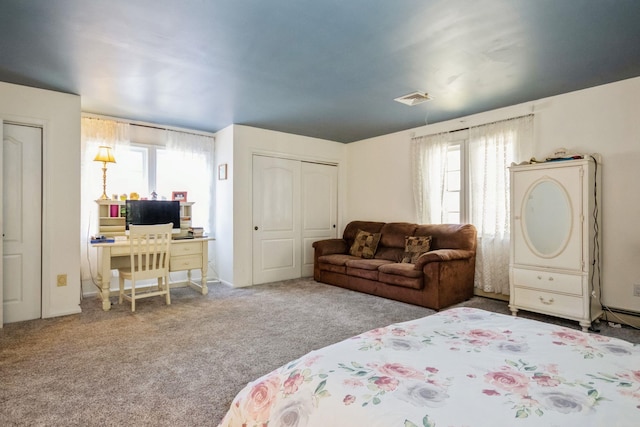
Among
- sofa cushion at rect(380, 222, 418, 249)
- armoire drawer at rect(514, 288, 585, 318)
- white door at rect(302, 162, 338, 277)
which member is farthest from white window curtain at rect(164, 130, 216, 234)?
armoire drawer at rect(514, 288, 585, 318)

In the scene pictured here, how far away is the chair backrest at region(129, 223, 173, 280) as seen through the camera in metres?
3.74

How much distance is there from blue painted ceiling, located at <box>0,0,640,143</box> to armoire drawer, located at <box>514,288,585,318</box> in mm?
2126

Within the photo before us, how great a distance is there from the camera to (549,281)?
3.39m

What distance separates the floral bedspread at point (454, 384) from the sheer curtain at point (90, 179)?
165 inches

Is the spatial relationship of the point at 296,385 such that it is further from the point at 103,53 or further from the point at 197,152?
the point at 197,152

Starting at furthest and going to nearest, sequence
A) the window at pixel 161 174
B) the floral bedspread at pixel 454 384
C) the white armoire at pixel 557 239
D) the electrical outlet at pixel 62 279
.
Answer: the window at pixel 161 174 < the electrical outlet at pixel 62 279 < the white armoire at pixel 557 239 < the floral bedspread at pixel 454 384

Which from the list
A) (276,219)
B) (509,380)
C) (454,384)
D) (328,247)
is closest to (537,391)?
(509,380)

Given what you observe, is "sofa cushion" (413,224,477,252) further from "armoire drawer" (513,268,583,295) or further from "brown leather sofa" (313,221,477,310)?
"armoire drawer" (513,268,583,295)

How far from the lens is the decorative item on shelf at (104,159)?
4160mm

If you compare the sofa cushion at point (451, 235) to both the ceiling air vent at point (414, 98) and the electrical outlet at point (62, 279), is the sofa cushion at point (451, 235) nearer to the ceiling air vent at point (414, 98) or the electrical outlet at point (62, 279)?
the ceiling air vent at point (414, 98)

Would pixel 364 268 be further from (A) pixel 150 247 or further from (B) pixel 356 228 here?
(A) pixel 150 247

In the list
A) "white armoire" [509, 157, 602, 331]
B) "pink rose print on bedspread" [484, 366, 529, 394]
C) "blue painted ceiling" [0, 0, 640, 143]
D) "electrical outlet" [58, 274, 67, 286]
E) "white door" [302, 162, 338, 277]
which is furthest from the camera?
"white door" [302, 162, 338, 277]

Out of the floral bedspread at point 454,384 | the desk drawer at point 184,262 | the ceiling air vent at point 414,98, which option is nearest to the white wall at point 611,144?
the ceiling air vent at point 414,98

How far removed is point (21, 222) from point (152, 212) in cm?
132
